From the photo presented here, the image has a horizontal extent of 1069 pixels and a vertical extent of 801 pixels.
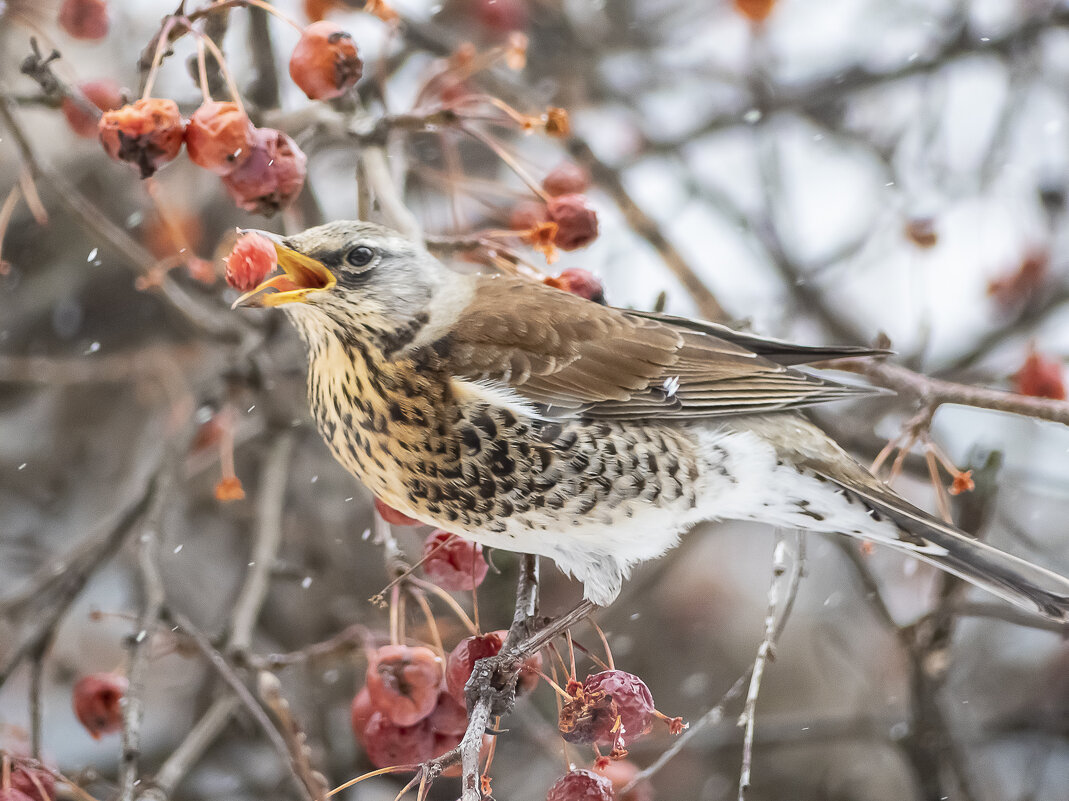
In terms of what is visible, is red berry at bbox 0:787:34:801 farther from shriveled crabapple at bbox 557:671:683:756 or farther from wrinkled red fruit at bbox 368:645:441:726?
shriveled crabapple at bbox 557:671:683:756

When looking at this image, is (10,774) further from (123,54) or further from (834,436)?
(123,54)

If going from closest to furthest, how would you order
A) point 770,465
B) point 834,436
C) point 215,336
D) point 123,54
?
point 770,465 → point 215,336 → point 834,436 → point 123,54

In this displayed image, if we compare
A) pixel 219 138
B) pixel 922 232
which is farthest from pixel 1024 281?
pixel 219 138

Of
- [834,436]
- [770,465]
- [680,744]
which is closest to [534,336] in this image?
[770,465]

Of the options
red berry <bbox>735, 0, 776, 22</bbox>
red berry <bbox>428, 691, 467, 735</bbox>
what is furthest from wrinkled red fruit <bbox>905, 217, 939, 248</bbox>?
red berry <bbox>428, 691, 467, 735</bbox>

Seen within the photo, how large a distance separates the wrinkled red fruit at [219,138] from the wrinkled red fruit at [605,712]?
122 cm

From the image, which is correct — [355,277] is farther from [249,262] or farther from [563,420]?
[563,420]

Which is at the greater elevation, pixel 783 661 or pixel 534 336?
pixel 534 336

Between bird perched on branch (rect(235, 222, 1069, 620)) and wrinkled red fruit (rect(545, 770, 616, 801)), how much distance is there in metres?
0.45

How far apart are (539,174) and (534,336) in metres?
1.76

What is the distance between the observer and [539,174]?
12.1 feet

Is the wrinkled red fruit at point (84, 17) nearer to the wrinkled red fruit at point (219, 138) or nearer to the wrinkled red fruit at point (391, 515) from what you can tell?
the wrinkled red fruit at point (219, 138)

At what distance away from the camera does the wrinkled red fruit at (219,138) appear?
184 cm

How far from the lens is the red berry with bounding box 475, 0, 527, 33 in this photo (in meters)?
3.86
